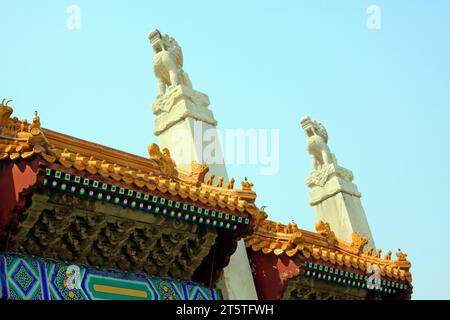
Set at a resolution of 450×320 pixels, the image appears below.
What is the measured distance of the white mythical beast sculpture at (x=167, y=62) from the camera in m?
15.6

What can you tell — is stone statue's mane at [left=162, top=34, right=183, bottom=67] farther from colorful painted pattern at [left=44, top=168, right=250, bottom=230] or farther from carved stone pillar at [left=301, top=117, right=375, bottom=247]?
colorful painted pattern at [left=44, top=168, right=250, bottom=230]

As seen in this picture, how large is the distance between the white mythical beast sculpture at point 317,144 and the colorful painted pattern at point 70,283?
784cm

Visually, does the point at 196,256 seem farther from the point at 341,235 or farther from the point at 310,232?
the point at 341,235

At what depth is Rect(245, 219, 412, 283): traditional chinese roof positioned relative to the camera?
42.6 ft

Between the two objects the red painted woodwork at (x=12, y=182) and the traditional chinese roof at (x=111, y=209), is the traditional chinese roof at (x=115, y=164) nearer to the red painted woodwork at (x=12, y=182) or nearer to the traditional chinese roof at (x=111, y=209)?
the traditional chinese roof at (x=111, y=209)

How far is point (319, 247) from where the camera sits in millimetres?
14234

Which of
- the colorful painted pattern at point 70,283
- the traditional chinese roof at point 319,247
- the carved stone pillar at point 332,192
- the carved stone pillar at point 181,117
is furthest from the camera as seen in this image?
the carved stone pillar at point 332,192

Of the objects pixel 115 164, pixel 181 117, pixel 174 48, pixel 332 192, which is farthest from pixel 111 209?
pixel 332 192

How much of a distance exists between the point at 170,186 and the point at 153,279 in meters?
1.58

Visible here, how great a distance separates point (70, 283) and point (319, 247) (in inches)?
208

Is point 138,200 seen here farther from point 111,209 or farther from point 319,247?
point 319,247

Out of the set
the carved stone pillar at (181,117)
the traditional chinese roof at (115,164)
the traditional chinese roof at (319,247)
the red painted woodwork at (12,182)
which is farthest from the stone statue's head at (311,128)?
the red painted woodwork at (12,182)

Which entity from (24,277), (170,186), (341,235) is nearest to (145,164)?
(170,186)

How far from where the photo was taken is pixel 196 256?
1220 centimetres
